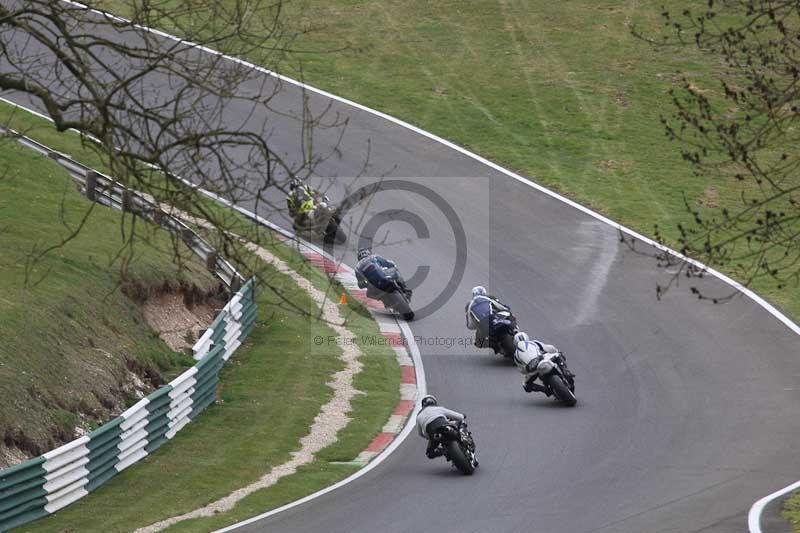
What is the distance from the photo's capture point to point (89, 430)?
62.6 ft

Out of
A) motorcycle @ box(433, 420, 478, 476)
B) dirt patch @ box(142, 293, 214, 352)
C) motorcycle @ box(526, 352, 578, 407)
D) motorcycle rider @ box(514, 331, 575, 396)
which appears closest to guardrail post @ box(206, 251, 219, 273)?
dirt patch @ box(142, 293, 214, 352)

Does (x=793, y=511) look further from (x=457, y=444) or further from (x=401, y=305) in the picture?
(x=401, y=305)

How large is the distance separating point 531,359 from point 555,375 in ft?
1.60

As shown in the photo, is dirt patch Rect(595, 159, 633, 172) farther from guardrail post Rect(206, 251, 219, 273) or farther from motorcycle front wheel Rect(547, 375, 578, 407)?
motorcycle front wheel Rect(547, 375, 578, 407)

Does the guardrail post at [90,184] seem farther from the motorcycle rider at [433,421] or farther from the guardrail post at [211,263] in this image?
the motorcycle rider at [433,421]

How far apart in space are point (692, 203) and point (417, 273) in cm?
958

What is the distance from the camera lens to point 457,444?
59.0 ft

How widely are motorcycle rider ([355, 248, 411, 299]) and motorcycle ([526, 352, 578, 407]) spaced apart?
5415 millimetres

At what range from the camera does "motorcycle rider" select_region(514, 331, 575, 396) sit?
69.8ft

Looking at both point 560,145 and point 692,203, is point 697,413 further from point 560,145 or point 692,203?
point 560,145

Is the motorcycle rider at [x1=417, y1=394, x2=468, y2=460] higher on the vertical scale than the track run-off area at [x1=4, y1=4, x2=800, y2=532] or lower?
higher
